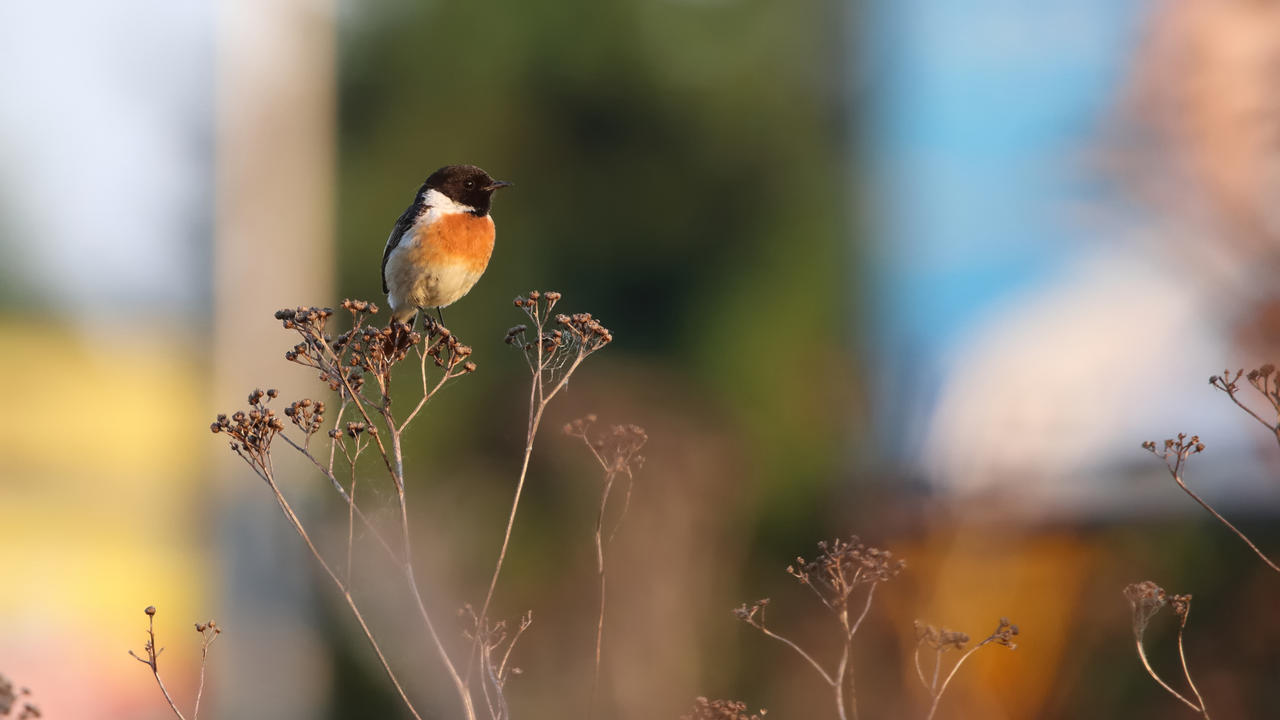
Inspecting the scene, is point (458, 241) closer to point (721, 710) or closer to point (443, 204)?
point (443, 204)

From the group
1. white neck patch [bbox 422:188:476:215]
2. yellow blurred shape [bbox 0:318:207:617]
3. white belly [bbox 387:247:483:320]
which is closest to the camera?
white belly [bbox 387:247:483:320]

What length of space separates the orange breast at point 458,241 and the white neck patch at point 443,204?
0.9 inches

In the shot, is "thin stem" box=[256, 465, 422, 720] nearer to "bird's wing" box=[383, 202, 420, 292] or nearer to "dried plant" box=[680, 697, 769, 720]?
"dried plant" box=[680, 697, 769, 720]

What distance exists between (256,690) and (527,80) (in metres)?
5.51

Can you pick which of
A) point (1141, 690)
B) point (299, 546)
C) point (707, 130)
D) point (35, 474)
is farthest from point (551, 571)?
point (35, 474)

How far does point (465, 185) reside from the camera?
2.81m

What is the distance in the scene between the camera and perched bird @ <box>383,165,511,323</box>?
8.95ft

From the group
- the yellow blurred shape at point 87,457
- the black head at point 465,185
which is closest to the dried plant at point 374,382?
the black head at point 465,185

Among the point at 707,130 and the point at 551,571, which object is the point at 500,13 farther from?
the point at 551,571

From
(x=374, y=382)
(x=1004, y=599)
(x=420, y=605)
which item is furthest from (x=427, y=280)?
(x=1004, y=599)

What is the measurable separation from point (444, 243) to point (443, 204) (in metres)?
0.17

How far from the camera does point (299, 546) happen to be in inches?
336

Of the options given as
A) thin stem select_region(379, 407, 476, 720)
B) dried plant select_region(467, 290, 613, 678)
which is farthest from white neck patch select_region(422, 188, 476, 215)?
thin stem select_region(379, 407, 476, 720)

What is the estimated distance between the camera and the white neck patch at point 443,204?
2.84 m
